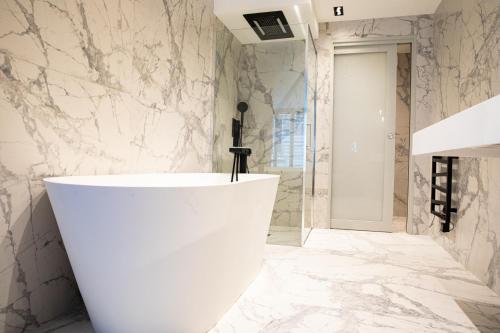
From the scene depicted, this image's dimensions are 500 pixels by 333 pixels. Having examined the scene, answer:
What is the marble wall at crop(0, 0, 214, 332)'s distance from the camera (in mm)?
1216

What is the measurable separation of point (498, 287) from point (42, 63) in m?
2.50

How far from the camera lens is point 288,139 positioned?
3152 mm

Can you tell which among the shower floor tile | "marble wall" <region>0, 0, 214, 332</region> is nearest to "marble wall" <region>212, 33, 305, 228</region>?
the shower floor tile

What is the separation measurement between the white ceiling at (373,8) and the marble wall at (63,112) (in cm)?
163

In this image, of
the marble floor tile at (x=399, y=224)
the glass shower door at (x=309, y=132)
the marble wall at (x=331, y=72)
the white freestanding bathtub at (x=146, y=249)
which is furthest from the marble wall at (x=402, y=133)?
the white freestanding bathtub at (x=146, y=249)

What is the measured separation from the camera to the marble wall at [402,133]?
4320 mm

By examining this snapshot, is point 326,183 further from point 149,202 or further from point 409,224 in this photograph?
point 149,202

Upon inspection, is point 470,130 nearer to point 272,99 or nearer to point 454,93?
point 454,93

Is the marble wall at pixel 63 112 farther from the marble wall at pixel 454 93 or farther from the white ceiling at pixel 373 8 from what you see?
the marble wall at pixel 454 93

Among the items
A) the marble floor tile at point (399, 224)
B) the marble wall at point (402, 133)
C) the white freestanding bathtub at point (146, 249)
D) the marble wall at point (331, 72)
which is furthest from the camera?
the marble wall at point (402, 133)

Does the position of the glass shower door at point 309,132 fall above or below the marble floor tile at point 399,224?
above

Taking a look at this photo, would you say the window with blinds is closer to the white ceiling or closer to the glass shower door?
the glass shower door

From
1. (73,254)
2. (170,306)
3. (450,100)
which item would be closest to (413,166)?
(450,100)

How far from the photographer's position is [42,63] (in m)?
1.34
